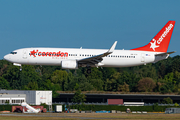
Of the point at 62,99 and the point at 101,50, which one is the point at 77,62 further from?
the point at 62,99

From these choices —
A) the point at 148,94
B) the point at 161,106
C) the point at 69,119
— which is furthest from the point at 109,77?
the point at 69,119

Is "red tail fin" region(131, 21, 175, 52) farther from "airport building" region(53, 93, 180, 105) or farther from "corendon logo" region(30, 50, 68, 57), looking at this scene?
"airport building" region(53, 93, 180, 105)

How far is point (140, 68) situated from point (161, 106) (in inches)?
2016

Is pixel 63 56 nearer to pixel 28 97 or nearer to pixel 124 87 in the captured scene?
pixel 28 97

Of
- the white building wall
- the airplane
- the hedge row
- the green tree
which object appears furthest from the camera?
the green tree

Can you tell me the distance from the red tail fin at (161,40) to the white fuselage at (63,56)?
3246 millimetres

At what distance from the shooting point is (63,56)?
67.0 meters

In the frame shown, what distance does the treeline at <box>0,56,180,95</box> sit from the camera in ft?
492

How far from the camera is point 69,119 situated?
6216 cm

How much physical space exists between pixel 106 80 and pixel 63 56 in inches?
3741

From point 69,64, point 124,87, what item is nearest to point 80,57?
point 69,64

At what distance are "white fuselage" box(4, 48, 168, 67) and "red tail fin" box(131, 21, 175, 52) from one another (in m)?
3.25

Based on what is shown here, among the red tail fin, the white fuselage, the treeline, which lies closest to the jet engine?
the white fuselage

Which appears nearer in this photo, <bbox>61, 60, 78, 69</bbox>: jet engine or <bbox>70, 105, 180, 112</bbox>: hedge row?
<bbox>61, 60, 78, 69</bbox>: jet engine
